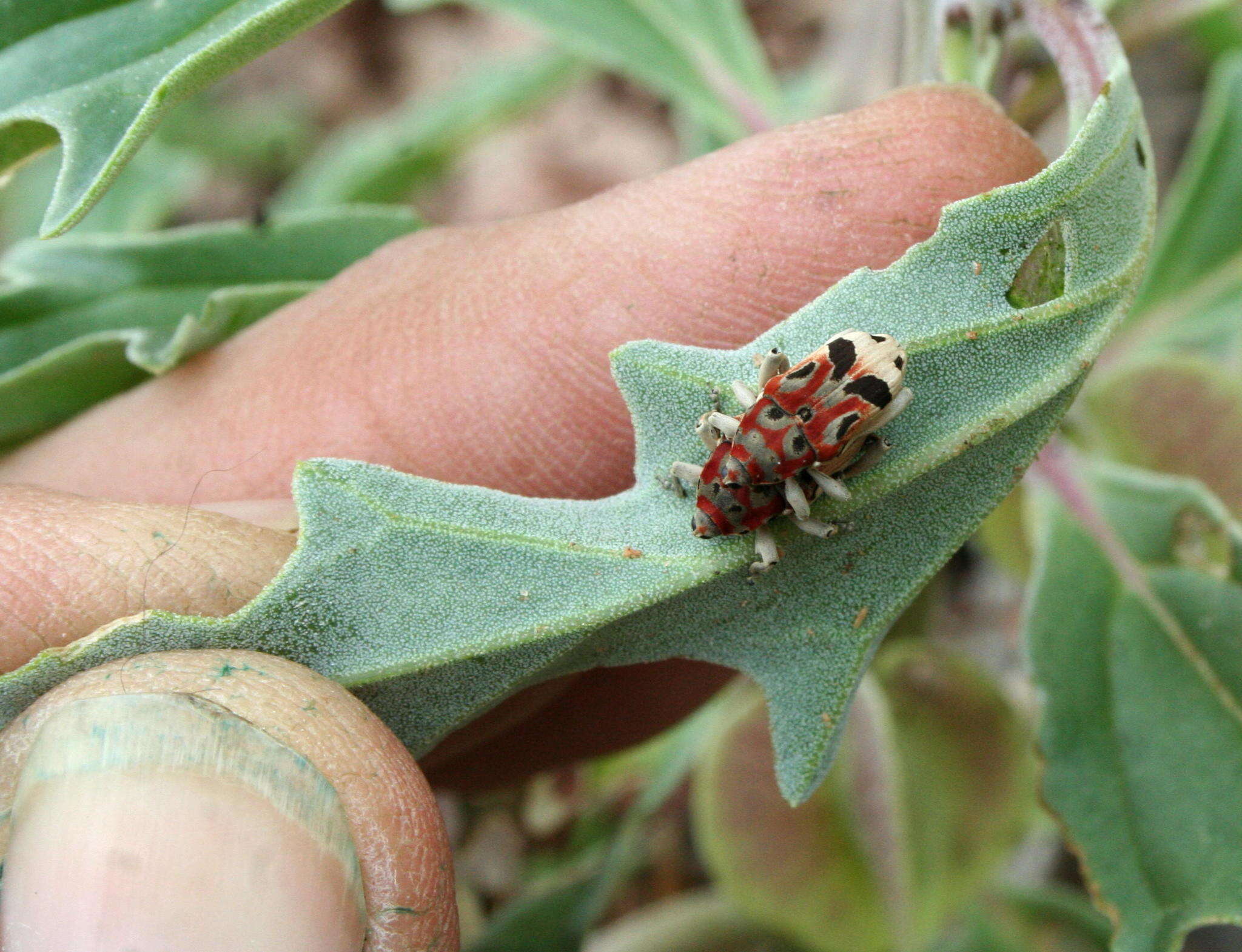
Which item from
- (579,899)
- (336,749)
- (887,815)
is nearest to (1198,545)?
(887,815)

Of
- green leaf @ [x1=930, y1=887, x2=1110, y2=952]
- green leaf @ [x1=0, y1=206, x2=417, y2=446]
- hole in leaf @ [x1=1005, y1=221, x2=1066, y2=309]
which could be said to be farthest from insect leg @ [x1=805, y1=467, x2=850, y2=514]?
green leaf @ [x1=930, y1=887, x2=1110, y2=952]

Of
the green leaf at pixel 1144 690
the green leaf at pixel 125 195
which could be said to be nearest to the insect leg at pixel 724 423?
the green leaf at pixel 1144 690

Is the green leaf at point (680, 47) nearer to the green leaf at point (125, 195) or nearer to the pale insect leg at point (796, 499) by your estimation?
the pale insect leg at point (796, 499)

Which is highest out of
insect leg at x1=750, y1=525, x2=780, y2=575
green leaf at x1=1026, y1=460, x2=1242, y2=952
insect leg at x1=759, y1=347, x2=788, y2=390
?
insect leg at x1=759, y1=347, x2=788, y2=390

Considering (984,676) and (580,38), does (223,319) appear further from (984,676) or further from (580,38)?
(984,676)

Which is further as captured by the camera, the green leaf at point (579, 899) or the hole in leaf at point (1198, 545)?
the green leaf at point (579, 899)

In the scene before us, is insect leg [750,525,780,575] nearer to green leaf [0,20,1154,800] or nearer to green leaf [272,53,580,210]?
green leaf [0,20,1154,800]
